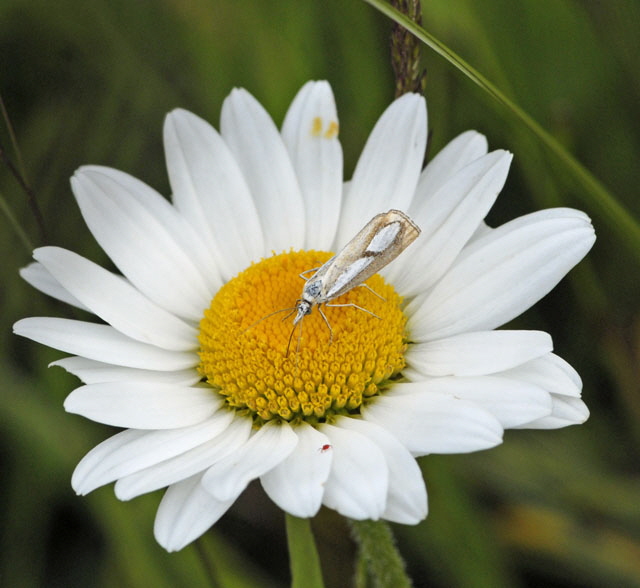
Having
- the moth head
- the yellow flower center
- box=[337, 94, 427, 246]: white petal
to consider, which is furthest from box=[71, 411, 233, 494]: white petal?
box=[337, 94, 427, 246]: white petal

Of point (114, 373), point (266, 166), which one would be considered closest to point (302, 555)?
point (114, 373)

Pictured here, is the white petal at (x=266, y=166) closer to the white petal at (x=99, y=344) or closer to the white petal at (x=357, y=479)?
the white petal at (x=99, y=344)

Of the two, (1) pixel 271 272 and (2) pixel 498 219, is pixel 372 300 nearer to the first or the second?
(1) pixel 271 272

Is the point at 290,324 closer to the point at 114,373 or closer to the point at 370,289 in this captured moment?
the point at 370,289

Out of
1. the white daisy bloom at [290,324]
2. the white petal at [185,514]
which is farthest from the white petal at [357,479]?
the white petal at [185,514]

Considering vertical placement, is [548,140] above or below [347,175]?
below

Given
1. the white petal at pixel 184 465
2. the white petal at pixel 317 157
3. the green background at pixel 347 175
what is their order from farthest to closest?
the green background at pixel 347 175
the white petal at pixel 317 157
the white petal at pixel 184 465

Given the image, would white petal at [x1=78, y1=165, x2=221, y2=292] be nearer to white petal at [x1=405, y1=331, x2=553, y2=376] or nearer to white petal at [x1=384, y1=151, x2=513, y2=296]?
white petal at [x1=384, y1=151, x2=513, y2=296]

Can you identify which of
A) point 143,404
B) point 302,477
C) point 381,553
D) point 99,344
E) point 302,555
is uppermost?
point 99,344
